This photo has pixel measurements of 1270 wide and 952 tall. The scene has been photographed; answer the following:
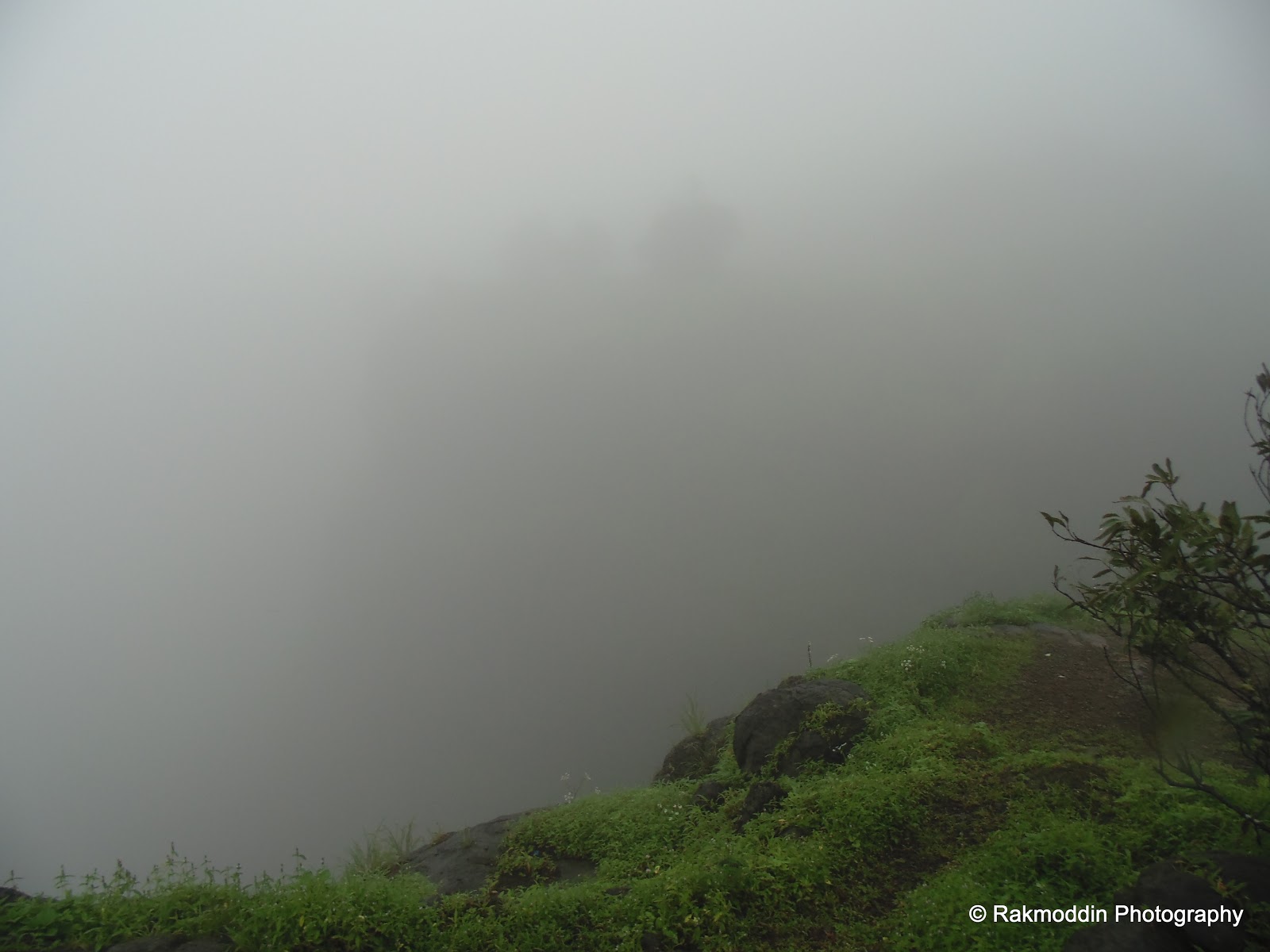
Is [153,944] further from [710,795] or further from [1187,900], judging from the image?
[1187,900]

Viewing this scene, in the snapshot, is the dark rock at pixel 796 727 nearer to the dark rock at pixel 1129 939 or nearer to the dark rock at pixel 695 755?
the dark rock at pixel 695 755

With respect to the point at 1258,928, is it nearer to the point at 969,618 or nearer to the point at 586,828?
the point at 586,828

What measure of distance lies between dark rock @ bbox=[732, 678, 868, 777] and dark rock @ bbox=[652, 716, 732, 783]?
853 mm

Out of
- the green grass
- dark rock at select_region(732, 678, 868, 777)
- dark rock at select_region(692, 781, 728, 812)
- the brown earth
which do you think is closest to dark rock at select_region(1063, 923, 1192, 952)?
the green grass

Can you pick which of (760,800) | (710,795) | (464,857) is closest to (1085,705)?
(760,800)

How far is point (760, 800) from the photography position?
491 centimetres

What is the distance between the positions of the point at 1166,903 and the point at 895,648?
14.6 feet

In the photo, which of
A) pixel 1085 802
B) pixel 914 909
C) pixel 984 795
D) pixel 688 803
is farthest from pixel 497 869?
pixel 1085 802

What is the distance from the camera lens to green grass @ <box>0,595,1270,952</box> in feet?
11.3

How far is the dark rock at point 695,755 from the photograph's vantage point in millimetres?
6922

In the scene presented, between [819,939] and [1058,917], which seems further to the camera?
[819,939]

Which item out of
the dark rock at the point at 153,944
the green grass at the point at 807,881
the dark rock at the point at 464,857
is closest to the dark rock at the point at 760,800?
the green grass at the point at 807,881

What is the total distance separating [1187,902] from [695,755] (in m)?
4.96

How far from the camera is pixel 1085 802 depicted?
4051 millimetres
